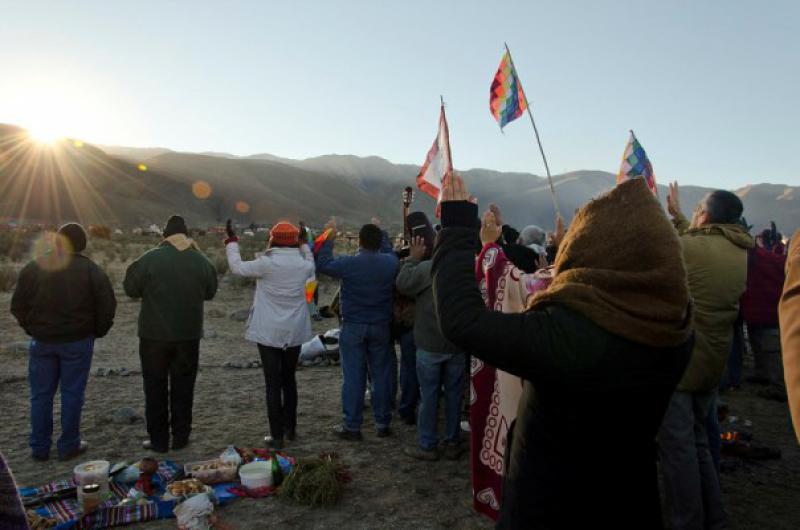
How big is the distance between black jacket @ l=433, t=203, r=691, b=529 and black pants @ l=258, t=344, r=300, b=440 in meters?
4.43

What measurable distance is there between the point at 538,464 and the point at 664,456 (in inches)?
93.7

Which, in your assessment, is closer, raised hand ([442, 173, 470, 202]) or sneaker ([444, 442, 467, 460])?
raised hand ([442, 173, 470, 202])

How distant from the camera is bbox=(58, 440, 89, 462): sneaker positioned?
18.4 ft

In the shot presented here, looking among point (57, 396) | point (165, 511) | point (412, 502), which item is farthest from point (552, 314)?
point (57, 396)

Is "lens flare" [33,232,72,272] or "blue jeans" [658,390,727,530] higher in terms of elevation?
"lens flare" [33,232,72,272]

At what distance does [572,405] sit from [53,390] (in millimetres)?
5625

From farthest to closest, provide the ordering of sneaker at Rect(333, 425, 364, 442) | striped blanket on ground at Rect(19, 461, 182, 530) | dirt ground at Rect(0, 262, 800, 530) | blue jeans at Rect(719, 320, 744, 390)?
blue jeans at Rect(719, 320, 744, 390) < sneaker at Rect(333, 425, 364, 442) < dirt ground at Rect(0, 262, 800, 530) < striped blanket on ground at Rect(19, 461, 182, 530)

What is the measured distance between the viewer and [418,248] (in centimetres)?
569

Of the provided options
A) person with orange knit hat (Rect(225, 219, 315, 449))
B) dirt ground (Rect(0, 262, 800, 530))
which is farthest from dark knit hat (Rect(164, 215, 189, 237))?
dirt ground (Rect(0, 262, 800, 530))

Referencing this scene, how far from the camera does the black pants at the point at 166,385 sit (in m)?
5.87

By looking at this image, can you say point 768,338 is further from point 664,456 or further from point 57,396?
point 57,396

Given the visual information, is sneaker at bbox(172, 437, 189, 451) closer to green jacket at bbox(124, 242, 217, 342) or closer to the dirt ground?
the dirt ground

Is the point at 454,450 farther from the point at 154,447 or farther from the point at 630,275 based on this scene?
the point at 630,275

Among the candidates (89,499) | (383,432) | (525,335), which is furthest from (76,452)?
(525,335)
